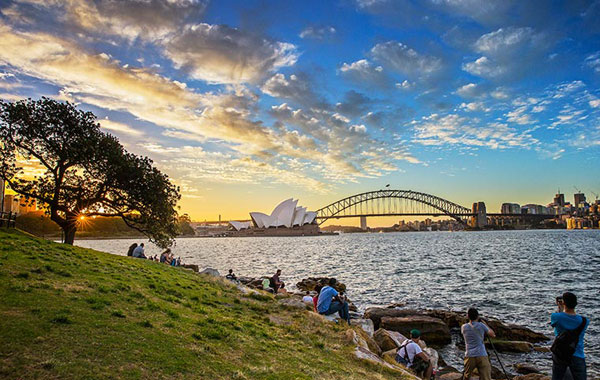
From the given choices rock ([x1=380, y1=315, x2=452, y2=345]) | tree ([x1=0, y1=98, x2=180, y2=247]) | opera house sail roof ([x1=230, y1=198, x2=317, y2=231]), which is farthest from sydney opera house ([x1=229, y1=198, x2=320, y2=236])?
rock ([x1=380, y1=315, x2=452, y2=345])

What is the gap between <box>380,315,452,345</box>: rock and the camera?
51.4ft

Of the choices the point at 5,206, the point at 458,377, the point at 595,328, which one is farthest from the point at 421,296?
the point at 5,206

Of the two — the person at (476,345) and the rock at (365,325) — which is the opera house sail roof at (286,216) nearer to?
the rock at (365,325)

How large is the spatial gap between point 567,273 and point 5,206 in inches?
1776

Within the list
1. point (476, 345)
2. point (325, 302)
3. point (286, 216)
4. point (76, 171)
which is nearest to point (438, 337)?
point (325, 302)

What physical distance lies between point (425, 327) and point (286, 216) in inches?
6074

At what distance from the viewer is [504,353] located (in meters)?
14.2

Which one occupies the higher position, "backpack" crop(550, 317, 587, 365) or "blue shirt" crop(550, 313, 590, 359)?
"blue shirt" crop(550, 313, 590, 359)

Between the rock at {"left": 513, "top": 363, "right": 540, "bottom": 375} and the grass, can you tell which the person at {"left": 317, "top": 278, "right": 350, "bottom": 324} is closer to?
the grass

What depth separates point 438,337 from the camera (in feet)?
51.5

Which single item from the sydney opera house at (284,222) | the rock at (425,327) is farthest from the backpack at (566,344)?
the sydney opera house at (284,222)

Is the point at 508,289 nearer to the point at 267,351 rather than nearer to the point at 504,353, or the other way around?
the point at 504,353

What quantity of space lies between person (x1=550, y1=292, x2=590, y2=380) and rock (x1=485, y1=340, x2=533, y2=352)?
8438 millimetres

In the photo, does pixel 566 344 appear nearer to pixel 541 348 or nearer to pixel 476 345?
pixel 476 345
